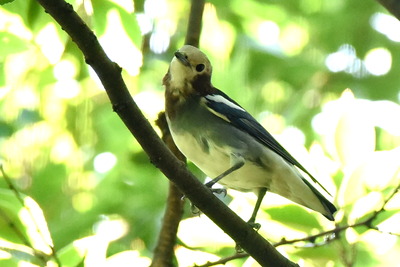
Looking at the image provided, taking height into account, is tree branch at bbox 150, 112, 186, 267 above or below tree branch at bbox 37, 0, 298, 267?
above

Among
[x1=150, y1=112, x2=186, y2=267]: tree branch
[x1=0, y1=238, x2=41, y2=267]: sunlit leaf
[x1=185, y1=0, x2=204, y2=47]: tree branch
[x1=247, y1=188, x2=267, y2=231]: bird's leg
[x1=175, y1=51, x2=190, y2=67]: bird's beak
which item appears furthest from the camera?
[x1=185, y1=0, x2=204, y2=47]: tree branch

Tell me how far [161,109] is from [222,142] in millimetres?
973

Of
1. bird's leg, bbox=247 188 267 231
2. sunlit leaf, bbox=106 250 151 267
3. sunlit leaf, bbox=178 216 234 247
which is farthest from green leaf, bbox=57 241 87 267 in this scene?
bird's leg, bbox=247 188 267 231

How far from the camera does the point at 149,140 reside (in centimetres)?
206

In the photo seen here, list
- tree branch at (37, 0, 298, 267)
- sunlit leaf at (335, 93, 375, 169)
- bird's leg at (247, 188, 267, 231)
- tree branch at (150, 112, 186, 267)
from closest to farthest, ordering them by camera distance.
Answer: tree branch at (37, 0, 298, 267) → bird's leg at (247, 188, 267, 231) → sunlit leaf at (335, 93, 375, 169) → tree branch at (150, 112, 186, 267)

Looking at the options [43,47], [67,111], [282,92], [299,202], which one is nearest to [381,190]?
[299,202]

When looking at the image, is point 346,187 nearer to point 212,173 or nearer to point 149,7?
point 212,173

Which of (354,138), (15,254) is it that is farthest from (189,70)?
(15,254)

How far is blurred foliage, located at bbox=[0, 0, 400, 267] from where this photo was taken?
2.64 metres

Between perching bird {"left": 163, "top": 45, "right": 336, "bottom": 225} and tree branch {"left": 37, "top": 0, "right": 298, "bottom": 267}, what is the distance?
538 millimetres

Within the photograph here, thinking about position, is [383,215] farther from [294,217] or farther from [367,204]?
[294,217]

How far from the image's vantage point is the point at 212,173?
3010 millimetres

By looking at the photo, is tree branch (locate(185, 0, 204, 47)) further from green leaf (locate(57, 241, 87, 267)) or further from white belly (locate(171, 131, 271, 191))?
green leaf (locate(57, 241, 87, 267))

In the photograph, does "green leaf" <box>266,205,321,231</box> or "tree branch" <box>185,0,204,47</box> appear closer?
"green leaf" <box>266,205,321,231</box>
